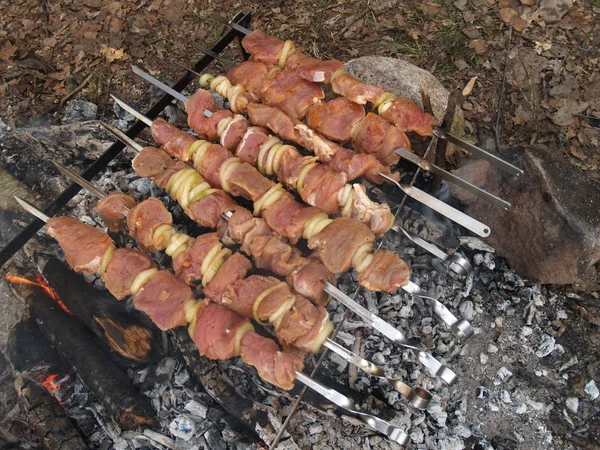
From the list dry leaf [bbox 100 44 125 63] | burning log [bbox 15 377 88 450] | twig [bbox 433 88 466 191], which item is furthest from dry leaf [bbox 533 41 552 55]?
burning log [bbox 15 377 88 450]

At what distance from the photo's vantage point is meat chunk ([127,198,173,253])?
10.2 ft

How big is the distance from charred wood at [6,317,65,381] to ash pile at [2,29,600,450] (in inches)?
0.5

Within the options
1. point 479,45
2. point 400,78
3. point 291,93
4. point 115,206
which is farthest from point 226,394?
point 479,45

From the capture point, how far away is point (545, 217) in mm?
3252

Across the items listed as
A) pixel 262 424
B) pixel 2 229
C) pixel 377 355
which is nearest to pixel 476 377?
pixel 377 355

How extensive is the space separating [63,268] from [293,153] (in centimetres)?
189

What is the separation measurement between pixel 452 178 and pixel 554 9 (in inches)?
134

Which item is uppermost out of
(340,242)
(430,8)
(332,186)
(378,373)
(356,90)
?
(356,90)

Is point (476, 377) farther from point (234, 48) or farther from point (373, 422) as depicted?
point (234, 48)

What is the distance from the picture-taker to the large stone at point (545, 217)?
318 cm

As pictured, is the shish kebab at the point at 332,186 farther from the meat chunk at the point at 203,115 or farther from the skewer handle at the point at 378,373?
the skewer handle at the point at 378,373

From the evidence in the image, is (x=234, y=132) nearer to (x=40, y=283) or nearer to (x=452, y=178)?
(x=452, y=178)

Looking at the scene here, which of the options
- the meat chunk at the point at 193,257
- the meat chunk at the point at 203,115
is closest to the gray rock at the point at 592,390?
the meat chunk at the point at 193,257

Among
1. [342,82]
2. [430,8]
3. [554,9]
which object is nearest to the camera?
[342,82]
